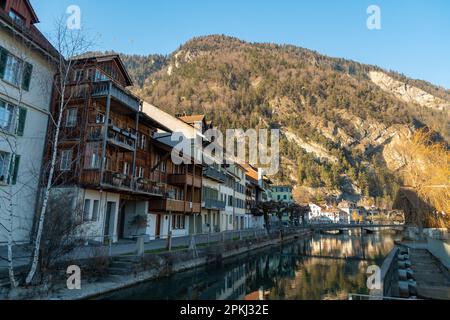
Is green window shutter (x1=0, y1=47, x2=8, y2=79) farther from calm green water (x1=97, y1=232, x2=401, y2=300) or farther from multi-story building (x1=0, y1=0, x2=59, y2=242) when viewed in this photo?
calm green water (x1=97, y1=232, x2=401, y2=300)

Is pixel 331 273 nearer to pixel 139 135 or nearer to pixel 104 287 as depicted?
pixel 104 287

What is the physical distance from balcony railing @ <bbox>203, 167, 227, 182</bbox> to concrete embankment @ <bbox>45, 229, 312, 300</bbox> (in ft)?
39.1

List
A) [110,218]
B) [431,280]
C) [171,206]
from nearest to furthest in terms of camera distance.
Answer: [431,280]
[110,218]
[171,206]

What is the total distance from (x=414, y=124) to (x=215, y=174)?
618 ft

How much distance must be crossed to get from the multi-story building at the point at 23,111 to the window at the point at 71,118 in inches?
55.5

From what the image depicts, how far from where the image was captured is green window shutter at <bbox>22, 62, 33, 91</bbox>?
68.5 feet

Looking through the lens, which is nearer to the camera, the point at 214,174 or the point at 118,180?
the point at 118,180

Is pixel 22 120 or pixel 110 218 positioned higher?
pixel 22 120

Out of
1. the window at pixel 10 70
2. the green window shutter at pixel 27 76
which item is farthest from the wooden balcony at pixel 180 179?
the window at pixel 10 70

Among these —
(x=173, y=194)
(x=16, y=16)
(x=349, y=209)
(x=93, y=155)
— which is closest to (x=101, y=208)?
(x=93, y=155)

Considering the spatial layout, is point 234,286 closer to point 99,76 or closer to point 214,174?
point 99,76

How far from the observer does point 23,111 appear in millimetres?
21297

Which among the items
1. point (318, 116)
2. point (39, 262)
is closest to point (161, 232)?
point (39, 262)

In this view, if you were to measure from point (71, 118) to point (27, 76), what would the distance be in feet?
13.2
